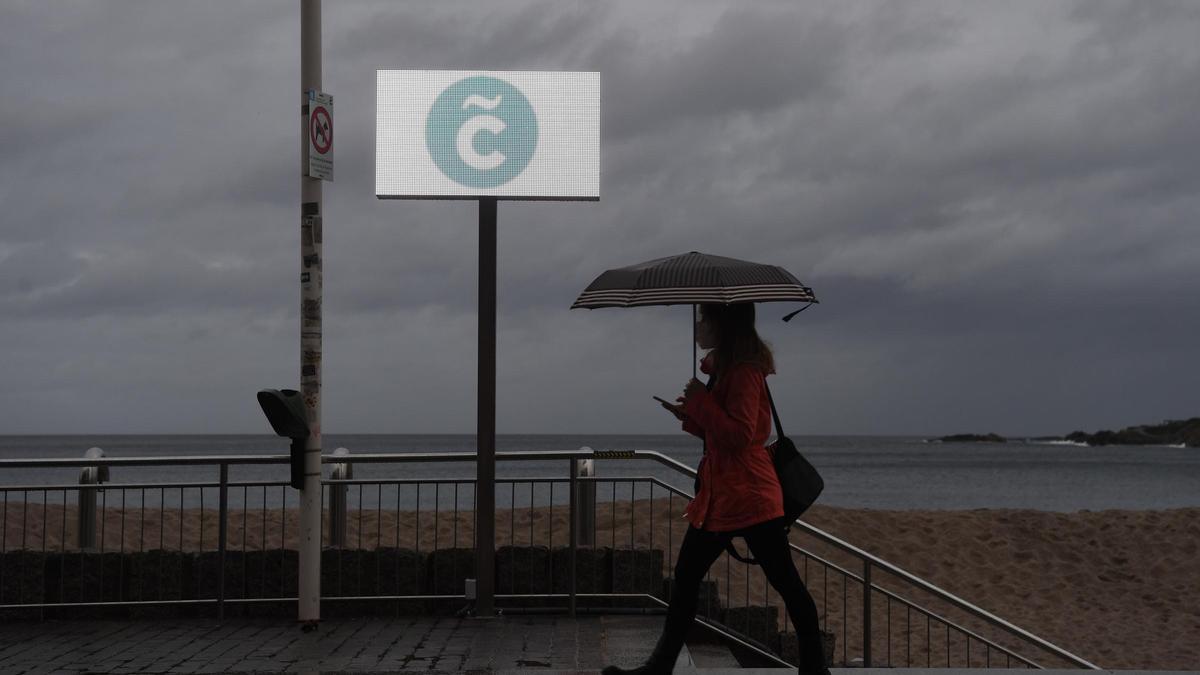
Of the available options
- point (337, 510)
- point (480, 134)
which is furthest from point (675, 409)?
point (337, 510)

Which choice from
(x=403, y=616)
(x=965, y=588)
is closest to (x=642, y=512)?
(x=965, y=588)

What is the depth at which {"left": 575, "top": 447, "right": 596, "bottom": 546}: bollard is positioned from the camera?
926cm

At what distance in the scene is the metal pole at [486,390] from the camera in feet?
28.8

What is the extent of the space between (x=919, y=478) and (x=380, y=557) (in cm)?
6606

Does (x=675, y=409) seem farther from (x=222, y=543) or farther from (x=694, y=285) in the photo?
(x=222, y=543)

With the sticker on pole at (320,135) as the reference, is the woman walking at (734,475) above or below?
below

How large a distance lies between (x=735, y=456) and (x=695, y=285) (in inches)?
35.6

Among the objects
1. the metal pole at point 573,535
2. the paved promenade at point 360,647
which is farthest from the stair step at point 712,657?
the metal pole at point 573,535

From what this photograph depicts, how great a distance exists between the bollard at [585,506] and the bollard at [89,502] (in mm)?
3787

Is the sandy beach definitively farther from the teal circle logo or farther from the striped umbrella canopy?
the striped umbrella canopy

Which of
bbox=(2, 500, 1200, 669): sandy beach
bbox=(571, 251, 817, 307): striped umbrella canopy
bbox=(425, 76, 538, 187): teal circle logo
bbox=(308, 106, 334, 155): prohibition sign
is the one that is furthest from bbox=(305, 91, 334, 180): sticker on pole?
bbox=(2, 500, 1200, 669): sandy beach

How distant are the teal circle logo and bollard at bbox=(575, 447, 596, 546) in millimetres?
2301

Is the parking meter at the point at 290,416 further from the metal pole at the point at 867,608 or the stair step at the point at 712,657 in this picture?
the metal pole at the point at 867,608

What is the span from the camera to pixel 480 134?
8.59 meters
